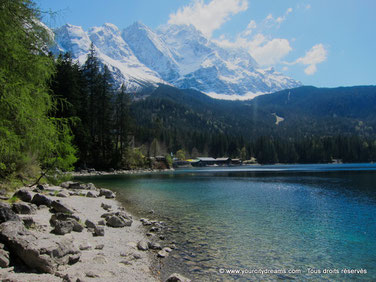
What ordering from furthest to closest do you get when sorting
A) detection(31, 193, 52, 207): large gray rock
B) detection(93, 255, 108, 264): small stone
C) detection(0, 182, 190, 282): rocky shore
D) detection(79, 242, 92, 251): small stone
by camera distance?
detection(31, 193, 52, 207): large gray rock < detection(79, 242, 92, 251): small stone < detection(93, 255, 108, 264): small stone < detection(0, 182, 190, 282): rocky shore

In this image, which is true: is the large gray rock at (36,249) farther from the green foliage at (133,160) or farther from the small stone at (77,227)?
the green foliage at (133,160)

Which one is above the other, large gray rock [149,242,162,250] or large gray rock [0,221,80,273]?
large gray rock [0,221,80,273]

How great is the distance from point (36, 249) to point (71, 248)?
1336 mm

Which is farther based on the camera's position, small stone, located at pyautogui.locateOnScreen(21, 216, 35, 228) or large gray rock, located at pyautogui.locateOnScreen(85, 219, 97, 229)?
large gray rock, located at pyautogui.locateOnScreen(85, 219, 97, 229)

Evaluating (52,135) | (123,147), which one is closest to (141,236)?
(52,135)

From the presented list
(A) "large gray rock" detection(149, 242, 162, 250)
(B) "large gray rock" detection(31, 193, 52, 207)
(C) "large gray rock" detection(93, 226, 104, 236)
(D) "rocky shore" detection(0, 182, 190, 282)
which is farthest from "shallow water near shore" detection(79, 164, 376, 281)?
(B) "large gray rock" detection(31, 193, 52, 207)

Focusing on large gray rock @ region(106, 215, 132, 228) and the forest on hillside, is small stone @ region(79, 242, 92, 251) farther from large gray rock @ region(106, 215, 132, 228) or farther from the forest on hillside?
large gray rock @ region(106, 215, 132, 228)

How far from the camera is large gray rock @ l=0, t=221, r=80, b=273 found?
292 inches

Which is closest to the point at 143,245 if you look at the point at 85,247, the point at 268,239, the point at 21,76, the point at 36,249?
the point at 85,247

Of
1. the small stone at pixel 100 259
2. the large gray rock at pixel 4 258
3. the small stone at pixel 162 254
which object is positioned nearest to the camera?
the large gray rock at pixel 4 258

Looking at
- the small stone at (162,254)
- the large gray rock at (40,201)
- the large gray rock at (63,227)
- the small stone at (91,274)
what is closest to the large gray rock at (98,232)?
the large gray rock at (63,227)

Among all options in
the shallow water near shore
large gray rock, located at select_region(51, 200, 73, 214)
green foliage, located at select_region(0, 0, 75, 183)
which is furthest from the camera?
large gray rock, located at select_region(51, 200, 73, 214)

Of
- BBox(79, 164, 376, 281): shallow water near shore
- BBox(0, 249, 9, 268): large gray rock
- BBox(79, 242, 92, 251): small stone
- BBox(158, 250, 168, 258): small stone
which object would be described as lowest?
BBox(79, 164, 376, 281): shallow water near shore

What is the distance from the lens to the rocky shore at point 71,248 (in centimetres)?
739
